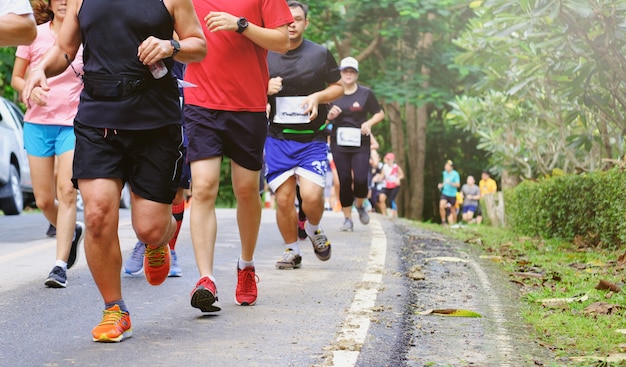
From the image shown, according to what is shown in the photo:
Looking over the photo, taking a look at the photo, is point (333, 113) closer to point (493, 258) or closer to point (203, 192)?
point (493, 258)

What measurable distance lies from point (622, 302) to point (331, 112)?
6234mm

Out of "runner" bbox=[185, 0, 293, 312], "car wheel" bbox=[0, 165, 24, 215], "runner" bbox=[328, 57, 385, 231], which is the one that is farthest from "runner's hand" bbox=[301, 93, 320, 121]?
"car wheel" bbox=[0, 165, 24, 215]

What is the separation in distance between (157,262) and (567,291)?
3.00 metres

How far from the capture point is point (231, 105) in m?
6.46

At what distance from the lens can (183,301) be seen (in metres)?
6.90

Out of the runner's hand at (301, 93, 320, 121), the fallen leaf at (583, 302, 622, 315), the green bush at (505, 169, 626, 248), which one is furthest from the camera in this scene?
the green bush at (505, 169, 626, 248)

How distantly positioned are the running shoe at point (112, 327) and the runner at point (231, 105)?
866 mm

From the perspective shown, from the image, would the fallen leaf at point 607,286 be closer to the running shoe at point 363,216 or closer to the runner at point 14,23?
the runner at point 14,23

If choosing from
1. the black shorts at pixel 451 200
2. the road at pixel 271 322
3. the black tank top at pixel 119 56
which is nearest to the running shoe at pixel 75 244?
the road at pixel 271 322

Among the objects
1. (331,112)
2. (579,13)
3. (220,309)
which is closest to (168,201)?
(220,309)

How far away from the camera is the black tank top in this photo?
5.31 metres

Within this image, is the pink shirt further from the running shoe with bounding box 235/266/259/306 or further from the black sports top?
the running shoe with bounding box 235/266/259/306

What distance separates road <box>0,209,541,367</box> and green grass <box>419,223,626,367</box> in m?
0.22

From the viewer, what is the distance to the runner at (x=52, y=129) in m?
7.67
